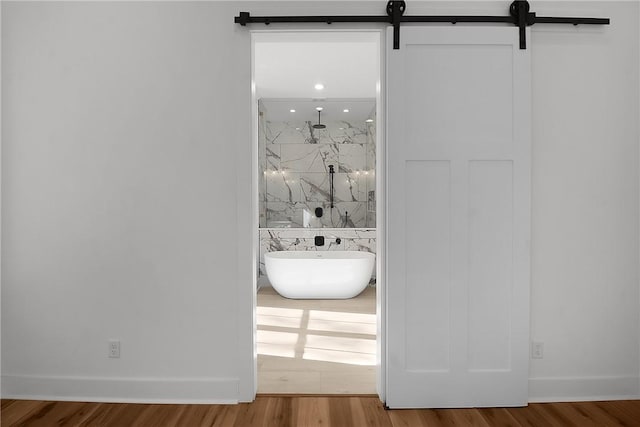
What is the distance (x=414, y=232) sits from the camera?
2.27 metres

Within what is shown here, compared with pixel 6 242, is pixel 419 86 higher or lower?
higher

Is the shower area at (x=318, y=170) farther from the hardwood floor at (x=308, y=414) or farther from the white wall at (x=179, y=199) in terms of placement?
the hardwood floor at (x=308, y=414)

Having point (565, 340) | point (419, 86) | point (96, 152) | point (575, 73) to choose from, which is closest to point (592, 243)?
point (565, 340)

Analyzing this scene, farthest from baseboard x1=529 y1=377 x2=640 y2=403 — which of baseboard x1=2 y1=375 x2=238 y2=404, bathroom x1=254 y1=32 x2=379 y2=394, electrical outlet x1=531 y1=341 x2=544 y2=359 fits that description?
baseboard x1=2 y1=375 x2=238 y2=404

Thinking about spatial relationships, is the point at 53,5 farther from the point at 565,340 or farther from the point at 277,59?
the point at 565,340

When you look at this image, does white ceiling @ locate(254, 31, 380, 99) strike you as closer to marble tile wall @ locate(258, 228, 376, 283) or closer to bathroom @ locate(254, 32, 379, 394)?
bathroom @ locate(254, 32, 379, 394)

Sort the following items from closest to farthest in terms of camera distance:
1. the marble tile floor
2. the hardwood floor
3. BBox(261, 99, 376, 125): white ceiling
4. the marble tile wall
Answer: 1. the hardwood floor
2. the marble tile floor
3. the marble tile wall
4. BBox(261, 99, 376, 125): white ceiling

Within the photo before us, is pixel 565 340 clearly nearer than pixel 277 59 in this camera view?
Yes

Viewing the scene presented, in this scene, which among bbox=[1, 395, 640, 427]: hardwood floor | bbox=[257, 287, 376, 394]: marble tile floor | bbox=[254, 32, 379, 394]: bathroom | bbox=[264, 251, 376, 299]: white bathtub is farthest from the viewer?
bbox=[264, 251, 376, 299]: white bathtub

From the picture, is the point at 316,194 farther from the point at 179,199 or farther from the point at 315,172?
the point at 179,199

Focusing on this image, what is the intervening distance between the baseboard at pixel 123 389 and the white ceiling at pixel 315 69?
2.52 meters

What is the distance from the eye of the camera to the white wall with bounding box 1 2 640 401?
2.31 meters

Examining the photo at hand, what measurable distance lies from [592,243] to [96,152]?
114 inches

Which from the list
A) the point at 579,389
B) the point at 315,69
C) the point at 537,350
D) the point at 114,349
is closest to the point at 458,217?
the point at 537,350
